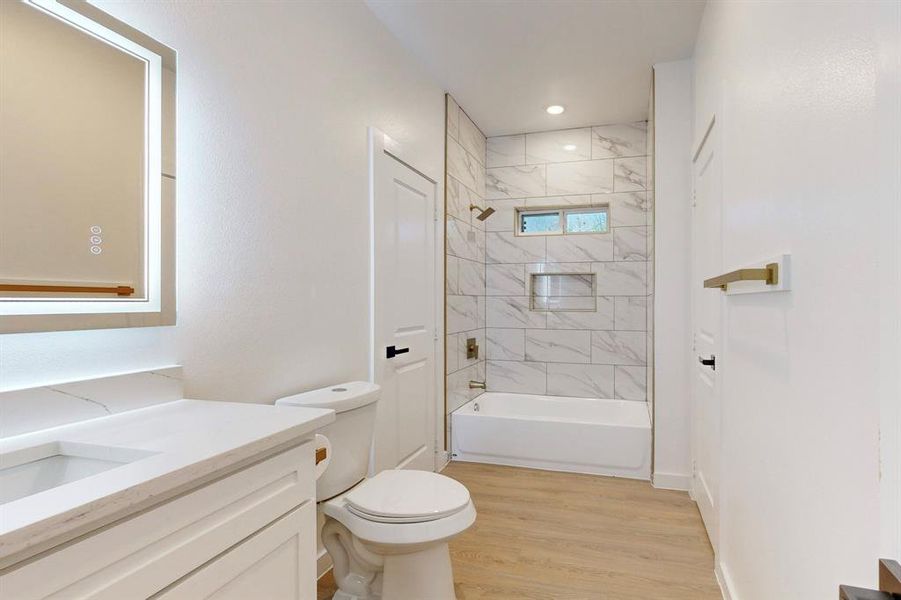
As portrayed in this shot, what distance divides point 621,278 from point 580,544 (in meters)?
2.31

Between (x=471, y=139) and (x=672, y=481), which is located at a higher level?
(x=471, y=139)

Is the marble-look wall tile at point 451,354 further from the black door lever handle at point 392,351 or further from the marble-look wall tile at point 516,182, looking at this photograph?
the marble-look wall tile at point 516,182

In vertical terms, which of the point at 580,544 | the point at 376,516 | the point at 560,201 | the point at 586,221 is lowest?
the point at 580,544

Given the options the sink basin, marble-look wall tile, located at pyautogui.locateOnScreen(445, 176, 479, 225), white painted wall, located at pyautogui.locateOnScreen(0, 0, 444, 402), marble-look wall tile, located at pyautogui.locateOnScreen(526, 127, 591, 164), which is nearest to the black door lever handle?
Result: white painted wall, located at pyautogui.locateOnScreen(0, 0, 444, 402)

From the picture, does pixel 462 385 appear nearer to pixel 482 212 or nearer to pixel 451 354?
pixel 451 354

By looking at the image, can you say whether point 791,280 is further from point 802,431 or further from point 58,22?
point 58,22

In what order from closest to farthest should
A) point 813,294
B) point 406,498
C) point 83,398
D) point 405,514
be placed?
1. point 813,294
2. point 83,398
3. point 405,514
4. point 406,498

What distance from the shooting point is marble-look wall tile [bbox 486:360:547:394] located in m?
4.27

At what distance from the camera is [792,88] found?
1.17m

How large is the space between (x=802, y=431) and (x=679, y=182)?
2297mm

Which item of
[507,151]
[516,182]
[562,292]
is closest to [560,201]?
[516,182]

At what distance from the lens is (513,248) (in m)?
4.36

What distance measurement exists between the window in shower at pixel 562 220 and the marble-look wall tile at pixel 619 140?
18.0 inches

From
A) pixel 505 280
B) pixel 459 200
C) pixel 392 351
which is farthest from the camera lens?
pixel 505 280
